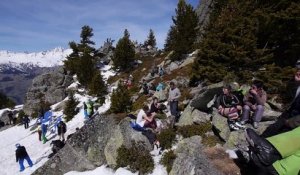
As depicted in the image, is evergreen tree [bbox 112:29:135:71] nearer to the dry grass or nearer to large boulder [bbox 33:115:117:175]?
large boulder [bbox 33:115:117:175]

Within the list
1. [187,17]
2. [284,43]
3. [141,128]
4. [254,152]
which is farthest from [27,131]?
[254,152]

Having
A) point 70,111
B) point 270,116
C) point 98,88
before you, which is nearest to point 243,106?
point 270,116

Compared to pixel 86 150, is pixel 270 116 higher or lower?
higher

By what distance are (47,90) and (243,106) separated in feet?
172

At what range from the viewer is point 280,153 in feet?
21.7

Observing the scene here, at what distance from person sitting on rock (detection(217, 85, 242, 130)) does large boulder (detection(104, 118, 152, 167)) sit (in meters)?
4.09

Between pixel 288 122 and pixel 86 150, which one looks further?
pixel 86 150

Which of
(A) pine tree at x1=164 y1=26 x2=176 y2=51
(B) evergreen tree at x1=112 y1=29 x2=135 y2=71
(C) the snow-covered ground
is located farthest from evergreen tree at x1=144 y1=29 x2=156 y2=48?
(C) the snow-covered ground

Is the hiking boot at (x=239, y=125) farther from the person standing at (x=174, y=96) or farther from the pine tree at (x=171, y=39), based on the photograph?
Answer: the pine tree at (x=171, y=39)

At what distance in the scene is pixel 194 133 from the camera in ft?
46.5

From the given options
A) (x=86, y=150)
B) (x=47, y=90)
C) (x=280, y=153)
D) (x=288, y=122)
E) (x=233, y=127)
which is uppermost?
(x=288, y=122)

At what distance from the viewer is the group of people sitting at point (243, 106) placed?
12.0 m

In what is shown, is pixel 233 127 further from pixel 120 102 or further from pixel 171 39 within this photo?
pixel 171 39

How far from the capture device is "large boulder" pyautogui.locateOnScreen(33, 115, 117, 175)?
17.8 metres
